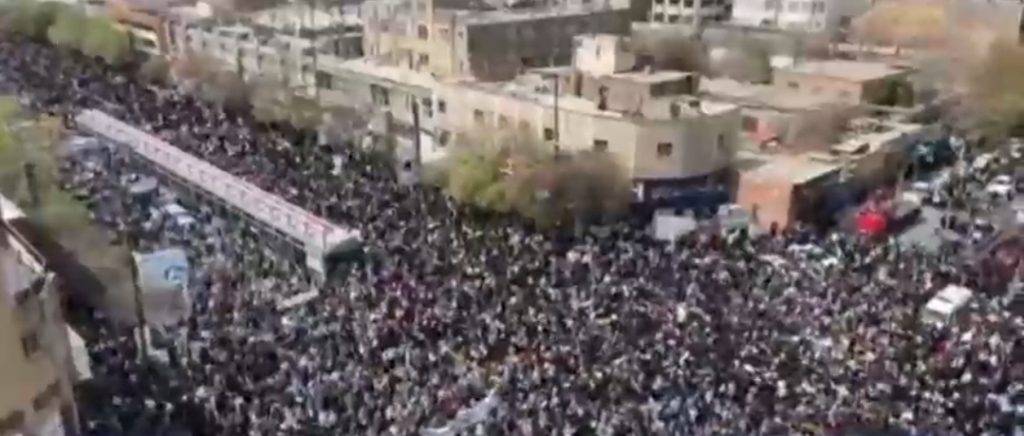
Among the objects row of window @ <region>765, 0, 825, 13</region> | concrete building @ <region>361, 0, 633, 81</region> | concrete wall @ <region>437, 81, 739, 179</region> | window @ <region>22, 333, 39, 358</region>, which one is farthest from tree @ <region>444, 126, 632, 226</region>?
row of window @ <region>765, 0, 825, 13</region>

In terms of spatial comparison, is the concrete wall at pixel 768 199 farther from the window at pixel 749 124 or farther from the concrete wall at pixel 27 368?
the concrete wall at pixel 27 368

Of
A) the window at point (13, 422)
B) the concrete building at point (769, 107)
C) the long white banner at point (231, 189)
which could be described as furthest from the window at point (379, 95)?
the window at point (13, 422)

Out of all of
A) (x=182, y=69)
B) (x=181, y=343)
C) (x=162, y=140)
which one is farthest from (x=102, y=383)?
(x=182, y=69)

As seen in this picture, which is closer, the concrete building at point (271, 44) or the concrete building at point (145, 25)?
the concrete building at point (271, 44)

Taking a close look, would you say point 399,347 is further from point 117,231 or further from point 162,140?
point 162,140

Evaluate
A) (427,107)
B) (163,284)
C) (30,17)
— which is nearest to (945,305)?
(163,284)

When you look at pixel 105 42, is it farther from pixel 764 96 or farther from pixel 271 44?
pixel 764 96
